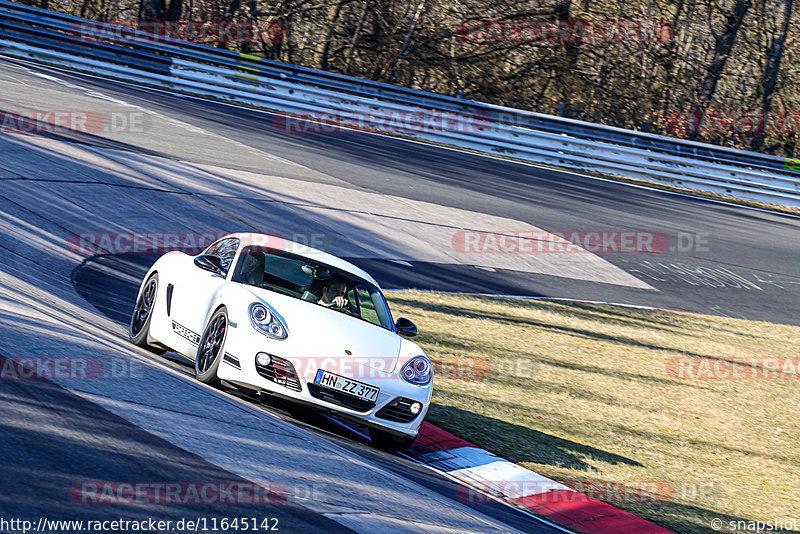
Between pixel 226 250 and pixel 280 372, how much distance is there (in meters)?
1.90

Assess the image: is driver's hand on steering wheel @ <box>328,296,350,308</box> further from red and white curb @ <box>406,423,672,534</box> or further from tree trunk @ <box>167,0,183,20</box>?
tree trunk @ <box>167,0,183,20</box>

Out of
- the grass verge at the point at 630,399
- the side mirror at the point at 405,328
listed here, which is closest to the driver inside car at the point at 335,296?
the side mirror at the point at 405,328

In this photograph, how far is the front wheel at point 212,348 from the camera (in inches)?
285

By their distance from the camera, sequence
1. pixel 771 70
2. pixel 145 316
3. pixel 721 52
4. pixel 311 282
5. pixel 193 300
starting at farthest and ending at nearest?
pixel 721 52, pixel 771 70, pixel 145 316, pixel 311 282, pixel 193 300

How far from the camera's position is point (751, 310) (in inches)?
633

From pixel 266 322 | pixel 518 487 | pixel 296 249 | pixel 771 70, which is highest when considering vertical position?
pixel 771 70

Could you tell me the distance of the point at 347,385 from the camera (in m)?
7.03

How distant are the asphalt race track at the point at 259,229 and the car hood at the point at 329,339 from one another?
0.57 metres

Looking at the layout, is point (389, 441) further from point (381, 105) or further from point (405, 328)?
point (381, 105)

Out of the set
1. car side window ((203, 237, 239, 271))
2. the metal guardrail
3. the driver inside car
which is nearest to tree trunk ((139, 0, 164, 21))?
the metal guardrail

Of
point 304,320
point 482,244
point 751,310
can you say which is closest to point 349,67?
point 482,244

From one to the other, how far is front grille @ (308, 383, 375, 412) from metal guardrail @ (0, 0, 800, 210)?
17.8m

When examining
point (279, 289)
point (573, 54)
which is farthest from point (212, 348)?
point (573, 54)

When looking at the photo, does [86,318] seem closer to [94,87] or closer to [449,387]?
[449,387]
